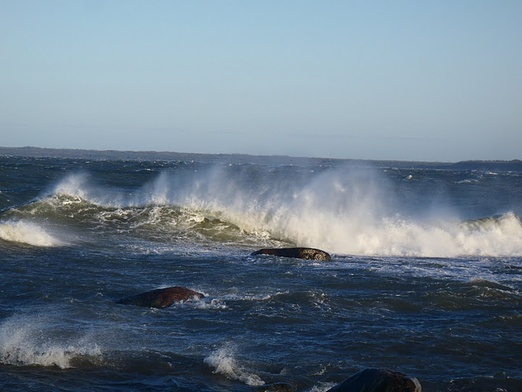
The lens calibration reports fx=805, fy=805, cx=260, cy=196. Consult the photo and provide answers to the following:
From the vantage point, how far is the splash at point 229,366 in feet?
31.4

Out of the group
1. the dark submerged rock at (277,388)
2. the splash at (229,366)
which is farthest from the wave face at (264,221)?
the dark submerged rock at (277,388)

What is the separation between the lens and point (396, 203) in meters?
41.4

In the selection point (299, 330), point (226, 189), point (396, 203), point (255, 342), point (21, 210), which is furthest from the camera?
point (396, 203)

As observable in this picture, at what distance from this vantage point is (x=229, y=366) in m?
9.98

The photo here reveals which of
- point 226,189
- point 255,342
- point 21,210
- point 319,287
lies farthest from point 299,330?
point 226,189

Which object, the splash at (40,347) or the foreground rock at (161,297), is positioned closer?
the splash at (40,347)

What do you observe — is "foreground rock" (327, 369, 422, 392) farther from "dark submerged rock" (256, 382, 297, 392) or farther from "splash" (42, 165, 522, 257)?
"splash" (42, 165, 522, 257)

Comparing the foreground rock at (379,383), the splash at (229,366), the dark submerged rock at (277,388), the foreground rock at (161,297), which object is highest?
the foreground rock at (379,383)

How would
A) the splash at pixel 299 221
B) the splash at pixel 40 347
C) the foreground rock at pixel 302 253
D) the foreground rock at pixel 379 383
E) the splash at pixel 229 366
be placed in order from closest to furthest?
the foreground rock at pixel 379 383 < the splash at pixel 229 366 < the splash at pixel 40 347 < the foreground rock at pixel 302 253 < the splash at pixel 299 221

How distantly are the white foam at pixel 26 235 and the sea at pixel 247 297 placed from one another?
0.08m

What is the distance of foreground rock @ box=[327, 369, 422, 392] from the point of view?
7.98 metres

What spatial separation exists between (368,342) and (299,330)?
116 cm

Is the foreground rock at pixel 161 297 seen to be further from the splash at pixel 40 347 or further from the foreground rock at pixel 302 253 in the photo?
the foreground rock at pixel 302 253

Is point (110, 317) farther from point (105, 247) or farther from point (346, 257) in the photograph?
point (346, 257)
